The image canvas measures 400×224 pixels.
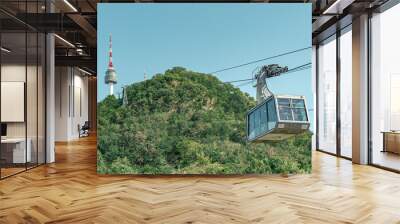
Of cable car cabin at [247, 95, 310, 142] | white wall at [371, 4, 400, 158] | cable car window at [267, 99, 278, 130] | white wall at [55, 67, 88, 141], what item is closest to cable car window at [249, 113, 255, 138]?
cable car cabin at [247, 95, 310, 142]

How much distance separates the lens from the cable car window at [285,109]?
6.17m

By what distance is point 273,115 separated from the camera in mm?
6195

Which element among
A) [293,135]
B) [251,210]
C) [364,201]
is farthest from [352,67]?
[251,210]

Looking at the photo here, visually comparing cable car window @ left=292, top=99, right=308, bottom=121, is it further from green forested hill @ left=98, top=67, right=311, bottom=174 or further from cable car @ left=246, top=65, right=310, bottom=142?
green forested hill @ left=98, top=67, right=311, bottom=174

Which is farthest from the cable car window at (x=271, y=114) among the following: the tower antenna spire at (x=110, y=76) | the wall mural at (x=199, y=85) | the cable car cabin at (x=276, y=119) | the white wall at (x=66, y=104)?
the white wall at (x=66, y=104)

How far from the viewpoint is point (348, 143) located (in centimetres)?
877

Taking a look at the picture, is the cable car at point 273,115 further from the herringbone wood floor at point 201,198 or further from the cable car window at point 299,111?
the herringbone wood floor at point 201,198

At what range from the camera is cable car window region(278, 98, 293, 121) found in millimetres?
6171

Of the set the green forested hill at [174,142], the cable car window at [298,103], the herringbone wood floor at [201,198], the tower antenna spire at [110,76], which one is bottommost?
the herringbone wood floor at [201,198]

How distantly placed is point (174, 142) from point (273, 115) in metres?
1.69

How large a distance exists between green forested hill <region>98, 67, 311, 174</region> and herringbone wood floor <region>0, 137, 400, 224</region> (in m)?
0.23

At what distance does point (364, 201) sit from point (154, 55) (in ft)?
12.8

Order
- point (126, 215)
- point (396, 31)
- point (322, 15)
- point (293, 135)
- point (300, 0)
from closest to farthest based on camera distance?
point (126, 215), point (293, 135), point (396, 31), point (322, 15), point (300, 0)

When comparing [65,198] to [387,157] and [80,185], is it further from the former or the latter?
[387,157]
